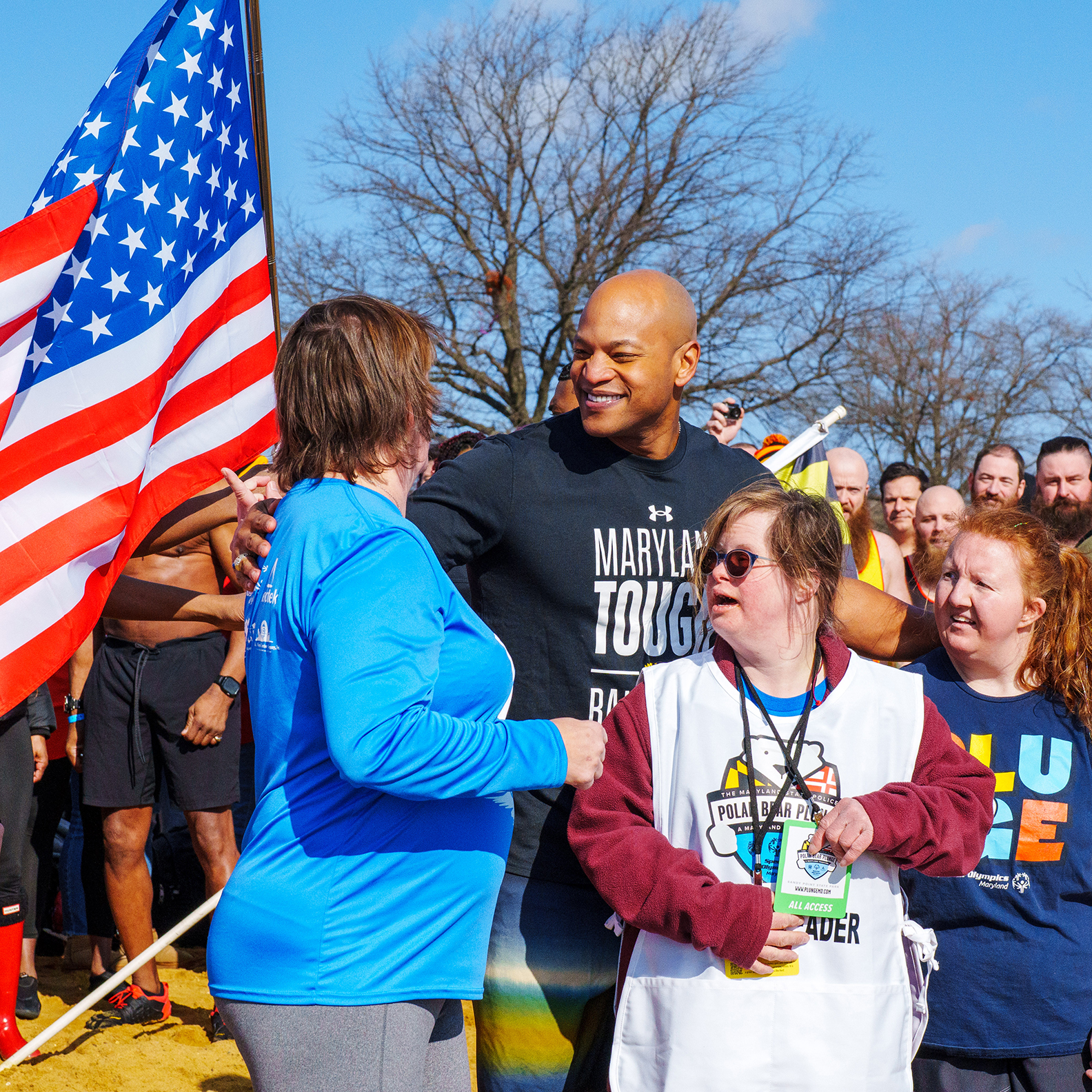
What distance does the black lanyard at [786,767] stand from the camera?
2.16 metres

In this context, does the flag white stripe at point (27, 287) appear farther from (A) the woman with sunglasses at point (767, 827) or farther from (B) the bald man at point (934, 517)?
(B) the bald man at point (934, 517)

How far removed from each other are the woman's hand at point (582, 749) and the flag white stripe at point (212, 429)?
6.98 ft

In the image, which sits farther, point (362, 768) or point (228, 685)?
point (228, 685)

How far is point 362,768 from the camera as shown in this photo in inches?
66.7

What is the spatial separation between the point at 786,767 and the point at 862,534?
3.73m

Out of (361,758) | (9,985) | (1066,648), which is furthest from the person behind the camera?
(9,985)

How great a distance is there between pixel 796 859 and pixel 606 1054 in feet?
2.71

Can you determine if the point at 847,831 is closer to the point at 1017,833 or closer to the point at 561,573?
the point at 1017,833

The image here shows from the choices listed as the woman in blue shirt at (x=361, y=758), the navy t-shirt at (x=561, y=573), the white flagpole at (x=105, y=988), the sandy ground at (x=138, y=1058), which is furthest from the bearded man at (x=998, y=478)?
the woman in blue shirt at (x=361, y=758)

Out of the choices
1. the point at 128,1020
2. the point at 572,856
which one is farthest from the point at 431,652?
the point at 128,1020

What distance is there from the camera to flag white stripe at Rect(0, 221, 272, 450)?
3.28 metres

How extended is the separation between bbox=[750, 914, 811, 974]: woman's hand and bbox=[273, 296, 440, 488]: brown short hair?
1078mm

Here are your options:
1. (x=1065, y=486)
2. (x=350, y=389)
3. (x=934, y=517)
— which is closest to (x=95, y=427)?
(x=350, y=389)

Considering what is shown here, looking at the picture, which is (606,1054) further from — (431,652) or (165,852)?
(165,852)
